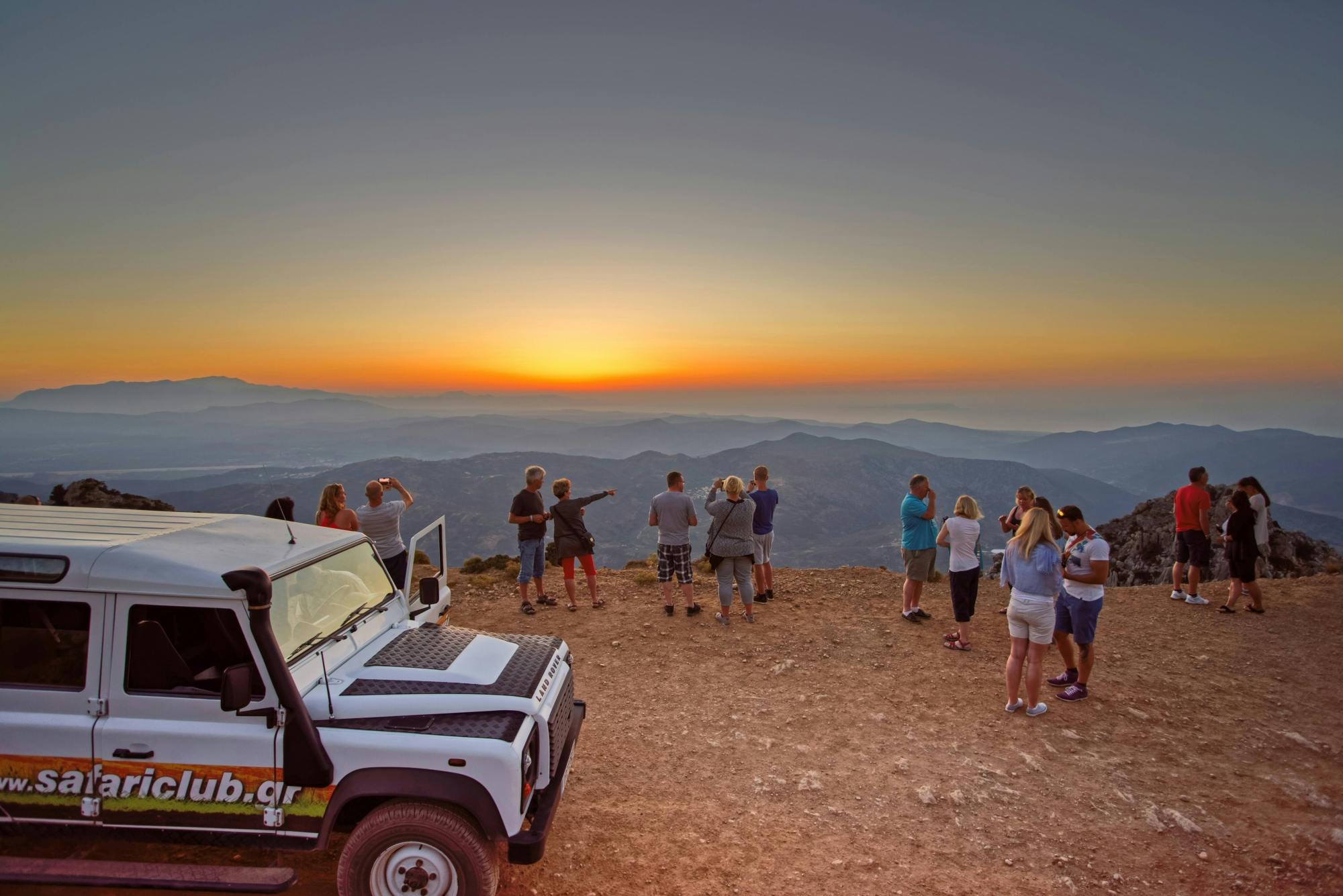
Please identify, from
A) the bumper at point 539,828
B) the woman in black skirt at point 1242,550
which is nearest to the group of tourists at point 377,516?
the bumper at point 539,828

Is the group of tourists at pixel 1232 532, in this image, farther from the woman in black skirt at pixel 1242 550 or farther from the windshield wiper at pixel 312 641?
the windshield wiper at pixel 312 641

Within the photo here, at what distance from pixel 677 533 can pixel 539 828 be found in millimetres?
6365

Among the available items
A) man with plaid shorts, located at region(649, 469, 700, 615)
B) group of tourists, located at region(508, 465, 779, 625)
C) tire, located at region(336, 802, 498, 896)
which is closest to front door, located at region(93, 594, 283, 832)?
tire, located at region(336, 802, 498, 896)

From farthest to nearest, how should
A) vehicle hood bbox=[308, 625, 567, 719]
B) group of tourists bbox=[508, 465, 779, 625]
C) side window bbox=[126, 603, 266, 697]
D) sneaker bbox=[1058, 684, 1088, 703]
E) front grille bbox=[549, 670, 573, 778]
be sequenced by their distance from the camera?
group of tourists bbox=[508, 465, 779, 625] → sneaker bbox=[1058, 684, 1088, 703] → front grille bbox=[549, 670, 573, 778] → vehicle hood bbox=[308, 625, 567, 719] → side window bbox=[126, 603, 266, 697]

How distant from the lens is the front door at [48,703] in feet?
11.6

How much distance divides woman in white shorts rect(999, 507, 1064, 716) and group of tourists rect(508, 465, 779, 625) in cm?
385

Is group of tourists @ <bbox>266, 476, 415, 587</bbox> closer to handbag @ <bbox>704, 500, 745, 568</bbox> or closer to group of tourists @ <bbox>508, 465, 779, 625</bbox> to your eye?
group of tourists @ <bbox>508, 465, 779, 625</bbox>

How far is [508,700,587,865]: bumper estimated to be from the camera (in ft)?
11.8

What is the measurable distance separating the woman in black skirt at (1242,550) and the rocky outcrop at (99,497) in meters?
23.8

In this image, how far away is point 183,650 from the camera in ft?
12.2

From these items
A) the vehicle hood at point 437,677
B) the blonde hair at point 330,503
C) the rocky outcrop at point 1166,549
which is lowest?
the rocky outcrop at point 1166,549

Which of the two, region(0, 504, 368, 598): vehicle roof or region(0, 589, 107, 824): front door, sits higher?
region(0, 504, 368, 598): vehicle roof

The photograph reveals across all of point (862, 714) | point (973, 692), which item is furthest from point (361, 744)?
point (973, 692)

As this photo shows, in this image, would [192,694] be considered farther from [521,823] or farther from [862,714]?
[862,714]
